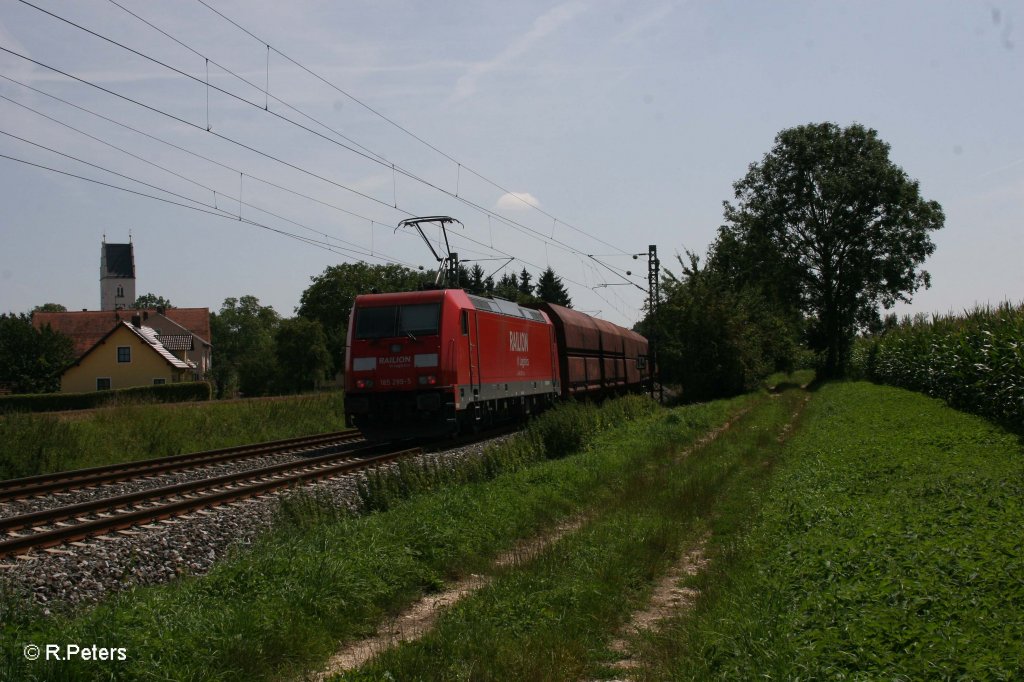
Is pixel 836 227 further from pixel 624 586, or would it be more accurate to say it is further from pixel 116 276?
pixel 116 276

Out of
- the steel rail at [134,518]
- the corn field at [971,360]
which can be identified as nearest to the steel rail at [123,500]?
the steel rail at [134,518]

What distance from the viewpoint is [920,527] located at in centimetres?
720

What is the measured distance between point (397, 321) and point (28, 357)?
182ft

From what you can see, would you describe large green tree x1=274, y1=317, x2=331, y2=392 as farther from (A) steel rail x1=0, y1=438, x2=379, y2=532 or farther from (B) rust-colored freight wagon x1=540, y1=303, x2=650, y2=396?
(A) steel rail x1=0, y1=438, x2=379, y2=532

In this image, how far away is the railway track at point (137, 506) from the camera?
9.76 metres

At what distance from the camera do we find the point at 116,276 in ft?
470

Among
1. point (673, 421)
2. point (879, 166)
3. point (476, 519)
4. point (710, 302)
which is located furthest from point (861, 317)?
point (476, 519)

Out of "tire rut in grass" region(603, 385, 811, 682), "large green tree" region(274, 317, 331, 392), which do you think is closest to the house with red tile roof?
"large green tree" region(274, 317, 331, 392)

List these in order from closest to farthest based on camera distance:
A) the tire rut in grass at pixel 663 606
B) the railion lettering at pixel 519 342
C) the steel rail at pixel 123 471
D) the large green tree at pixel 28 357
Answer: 1. the tire rut in grass at pixel 663 606
2. the steel rail at pixel 123 471
3. the railion lettering at pixel 519 342
4. the large green tree at pixel 28 357

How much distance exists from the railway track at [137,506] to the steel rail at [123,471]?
98mm

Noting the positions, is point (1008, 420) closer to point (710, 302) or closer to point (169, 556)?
point (169, 556)

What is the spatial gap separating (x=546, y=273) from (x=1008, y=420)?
76.6 metres

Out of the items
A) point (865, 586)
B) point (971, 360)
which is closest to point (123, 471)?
point (865, 586)

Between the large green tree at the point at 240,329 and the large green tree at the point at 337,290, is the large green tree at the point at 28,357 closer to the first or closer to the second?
the large green tree at the point at 337,290
